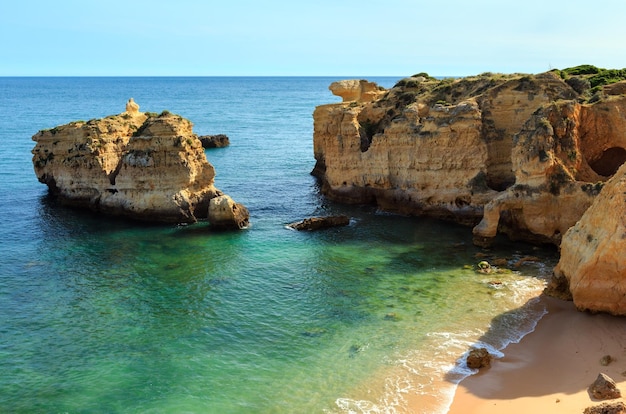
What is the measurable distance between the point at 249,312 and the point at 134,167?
19.2 meters

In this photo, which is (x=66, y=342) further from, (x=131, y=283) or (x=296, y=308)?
(x=296, y=308)

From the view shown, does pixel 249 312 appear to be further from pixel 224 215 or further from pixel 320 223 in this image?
pixel 320 223

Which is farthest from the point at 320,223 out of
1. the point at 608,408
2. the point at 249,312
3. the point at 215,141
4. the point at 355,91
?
the point at 215,141

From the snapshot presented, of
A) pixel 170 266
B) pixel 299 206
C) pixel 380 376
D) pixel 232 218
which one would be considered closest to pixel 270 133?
pixel 299 206

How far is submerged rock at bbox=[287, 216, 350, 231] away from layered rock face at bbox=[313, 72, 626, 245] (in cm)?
499

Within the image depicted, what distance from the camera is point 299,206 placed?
43.2 m

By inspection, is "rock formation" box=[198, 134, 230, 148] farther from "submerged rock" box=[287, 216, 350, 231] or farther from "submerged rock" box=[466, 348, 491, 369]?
"submerged rock" box=[466, 348, 491, 369]

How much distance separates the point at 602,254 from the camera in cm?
2020

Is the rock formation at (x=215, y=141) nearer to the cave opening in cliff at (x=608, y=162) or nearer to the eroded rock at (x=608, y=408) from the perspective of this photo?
the cave opening in cliff at (x=608, y=162)

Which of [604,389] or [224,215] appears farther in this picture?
[224,215]

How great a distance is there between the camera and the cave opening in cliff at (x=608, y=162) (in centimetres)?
3294

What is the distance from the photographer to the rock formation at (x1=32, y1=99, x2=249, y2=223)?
38.2m

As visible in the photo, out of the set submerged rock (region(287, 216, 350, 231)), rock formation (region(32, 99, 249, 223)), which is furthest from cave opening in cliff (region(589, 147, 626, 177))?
rock formation (region(32, 99, 249, 223))

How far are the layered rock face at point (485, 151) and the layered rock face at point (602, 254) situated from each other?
24.5 feet
